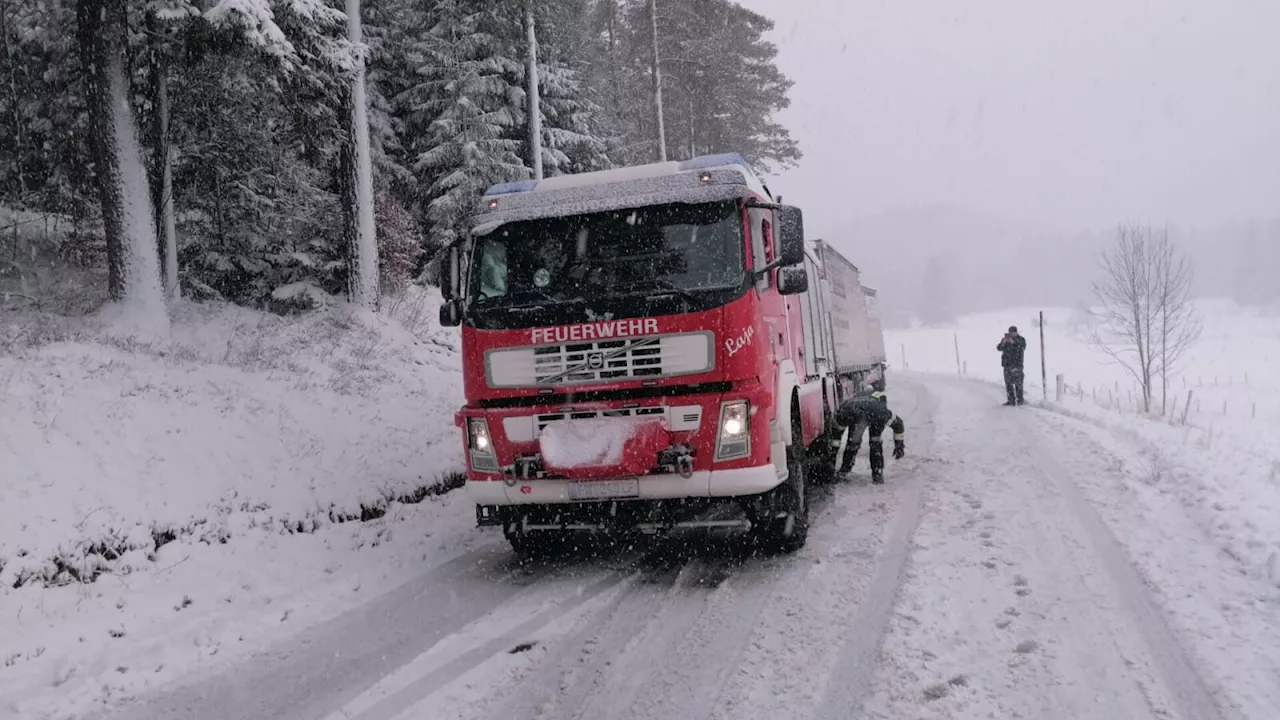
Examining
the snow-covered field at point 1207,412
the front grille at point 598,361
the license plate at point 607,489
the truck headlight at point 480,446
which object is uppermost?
the front grille at point 598,361

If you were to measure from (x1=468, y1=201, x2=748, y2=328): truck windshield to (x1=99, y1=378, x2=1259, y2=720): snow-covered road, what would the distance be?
2.14m

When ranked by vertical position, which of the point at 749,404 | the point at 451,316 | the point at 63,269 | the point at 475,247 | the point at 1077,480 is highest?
the point at 63,269

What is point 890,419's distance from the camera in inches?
366

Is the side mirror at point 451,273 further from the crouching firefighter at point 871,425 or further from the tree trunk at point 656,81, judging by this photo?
the tree trunk at point 656,81

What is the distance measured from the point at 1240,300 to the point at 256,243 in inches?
5862

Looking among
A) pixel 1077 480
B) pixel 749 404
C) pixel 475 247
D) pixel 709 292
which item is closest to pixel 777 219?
pixel 709 292

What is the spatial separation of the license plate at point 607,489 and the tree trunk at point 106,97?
923 centimetres

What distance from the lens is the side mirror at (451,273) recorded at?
Answer: 6102 millimetres

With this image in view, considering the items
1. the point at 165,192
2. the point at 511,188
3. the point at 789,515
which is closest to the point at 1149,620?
the point at 789,515

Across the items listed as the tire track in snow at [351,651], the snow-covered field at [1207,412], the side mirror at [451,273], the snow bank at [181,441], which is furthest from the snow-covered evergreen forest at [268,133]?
the snow-covered field at [1207,412]

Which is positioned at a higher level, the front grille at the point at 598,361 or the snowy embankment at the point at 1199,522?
the front grille at the point at 598,361

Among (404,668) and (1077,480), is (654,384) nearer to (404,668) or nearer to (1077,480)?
(404,668)

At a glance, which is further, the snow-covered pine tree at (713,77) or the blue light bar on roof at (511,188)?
the snow-covered pine tree at (713,77)

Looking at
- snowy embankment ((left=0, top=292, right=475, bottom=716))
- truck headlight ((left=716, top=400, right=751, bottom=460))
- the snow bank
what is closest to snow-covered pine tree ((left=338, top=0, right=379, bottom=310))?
the snow bank
